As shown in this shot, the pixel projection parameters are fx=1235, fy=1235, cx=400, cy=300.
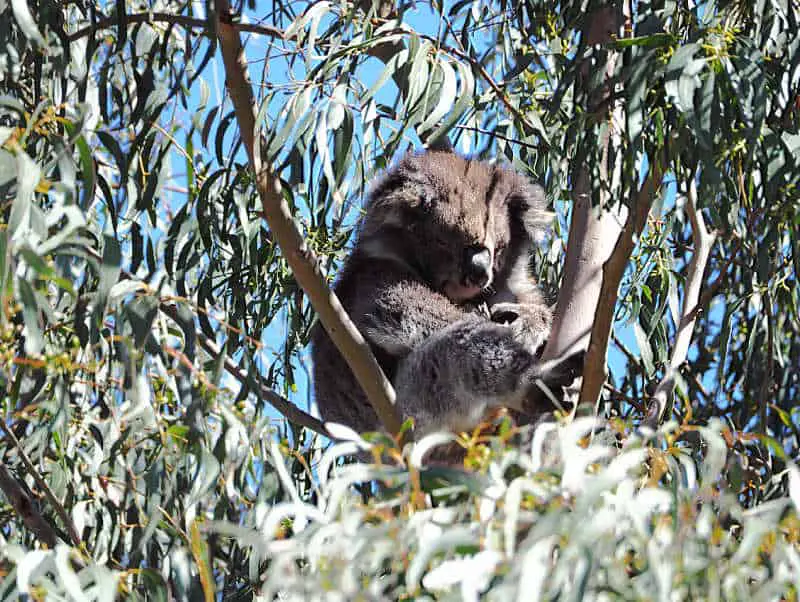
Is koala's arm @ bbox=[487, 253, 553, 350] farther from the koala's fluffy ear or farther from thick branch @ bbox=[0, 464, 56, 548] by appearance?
thick branch @ bbox=[0, 464, 56, 548]

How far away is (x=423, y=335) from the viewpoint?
378 centimetres

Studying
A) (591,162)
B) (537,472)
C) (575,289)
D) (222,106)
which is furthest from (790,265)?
(537,472)

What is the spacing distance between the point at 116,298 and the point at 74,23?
1.81 meters

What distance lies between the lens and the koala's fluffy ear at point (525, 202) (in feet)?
13.6

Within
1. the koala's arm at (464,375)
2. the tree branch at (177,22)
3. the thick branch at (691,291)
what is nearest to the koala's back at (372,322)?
the koala's arm at (464,375)

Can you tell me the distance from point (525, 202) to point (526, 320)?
0.63m

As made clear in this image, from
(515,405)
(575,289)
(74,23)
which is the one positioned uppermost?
(74,23)

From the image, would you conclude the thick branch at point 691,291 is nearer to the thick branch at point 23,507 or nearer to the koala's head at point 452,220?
the koala's head at point 452,220

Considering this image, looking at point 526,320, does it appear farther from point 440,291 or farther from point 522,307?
point 440,291

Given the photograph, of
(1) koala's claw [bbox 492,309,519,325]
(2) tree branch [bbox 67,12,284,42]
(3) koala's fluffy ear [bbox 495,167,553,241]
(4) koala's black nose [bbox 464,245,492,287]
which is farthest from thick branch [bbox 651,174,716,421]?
(2) tree branch [bbox 67,12,284,42]

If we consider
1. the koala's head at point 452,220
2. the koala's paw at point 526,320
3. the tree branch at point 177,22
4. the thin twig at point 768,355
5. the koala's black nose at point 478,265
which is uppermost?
the tree branch at point 177,22

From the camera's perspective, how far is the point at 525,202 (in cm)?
416

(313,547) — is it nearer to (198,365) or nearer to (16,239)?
(16,239)

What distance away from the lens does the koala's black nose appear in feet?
12.7
